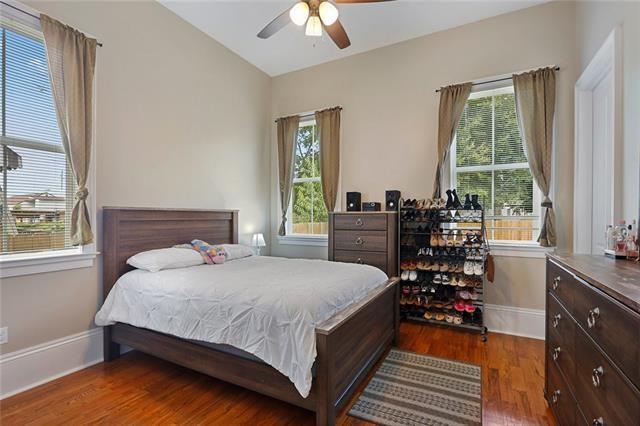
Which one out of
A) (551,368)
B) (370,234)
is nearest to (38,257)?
(370,234)

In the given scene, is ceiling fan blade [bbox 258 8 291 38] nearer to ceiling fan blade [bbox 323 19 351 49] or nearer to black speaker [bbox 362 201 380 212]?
ceiling fan blade [bbox 323 19 351 49]

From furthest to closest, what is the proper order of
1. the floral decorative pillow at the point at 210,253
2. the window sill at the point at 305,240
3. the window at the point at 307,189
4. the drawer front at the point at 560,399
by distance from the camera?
the window at the point at 307,189 < the window sill at the point at 305,240 < the floral decorative pillow at the point at 210,253 < the drawer front at the point at 560,399

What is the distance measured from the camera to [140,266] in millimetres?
2537

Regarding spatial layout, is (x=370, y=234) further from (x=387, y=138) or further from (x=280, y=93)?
(x=280, y=93)

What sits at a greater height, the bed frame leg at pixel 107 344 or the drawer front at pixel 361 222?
the drawer front at pixel 361 222

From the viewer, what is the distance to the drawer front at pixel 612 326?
87 centimetres

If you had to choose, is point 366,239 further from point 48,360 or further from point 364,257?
point 48,360

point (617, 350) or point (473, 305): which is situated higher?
point (617, 350)

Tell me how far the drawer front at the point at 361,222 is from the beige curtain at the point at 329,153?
19.4 inches

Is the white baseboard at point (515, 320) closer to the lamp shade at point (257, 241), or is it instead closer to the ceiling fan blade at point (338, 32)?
the lamp shade at point (257, 241)

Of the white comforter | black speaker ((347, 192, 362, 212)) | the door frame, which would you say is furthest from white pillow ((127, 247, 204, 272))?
the door frame

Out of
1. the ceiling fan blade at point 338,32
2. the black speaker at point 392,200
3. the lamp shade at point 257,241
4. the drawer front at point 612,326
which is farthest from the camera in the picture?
the lamp shade at point 257,241

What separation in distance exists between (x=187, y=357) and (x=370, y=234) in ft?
7.17

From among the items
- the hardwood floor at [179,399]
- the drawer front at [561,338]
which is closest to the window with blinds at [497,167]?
the hardwood floor at [179,399]
